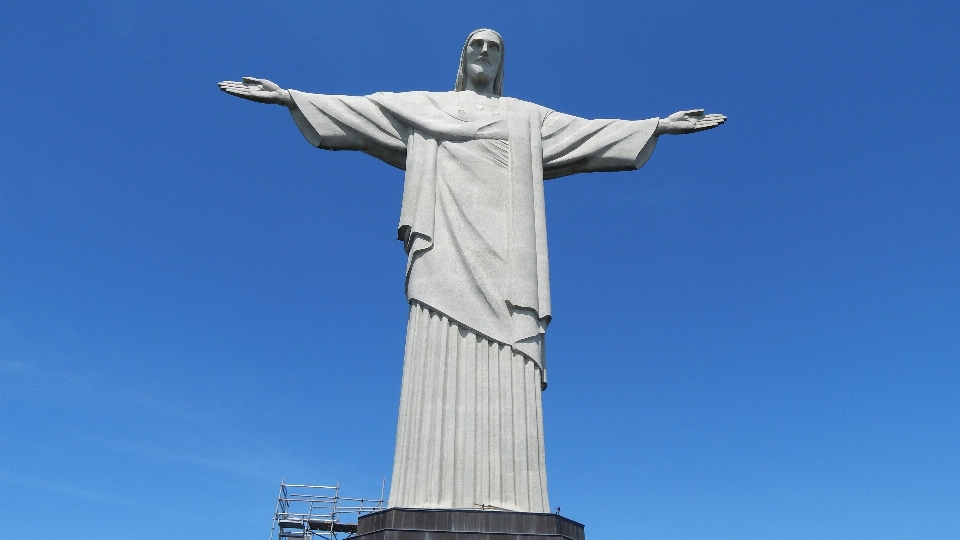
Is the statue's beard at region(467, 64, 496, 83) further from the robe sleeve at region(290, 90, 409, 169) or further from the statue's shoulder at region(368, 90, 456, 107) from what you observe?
the robe sleeve at region(290, 90, 409, 169)

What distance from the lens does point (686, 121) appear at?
11.3 meters

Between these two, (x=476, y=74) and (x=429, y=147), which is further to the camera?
(x=476, y=74)

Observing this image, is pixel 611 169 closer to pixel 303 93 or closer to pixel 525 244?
pixel 525 244

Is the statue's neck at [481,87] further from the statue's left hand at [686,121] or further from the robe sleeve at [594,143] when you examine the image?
the statue's left hand at [686,121]

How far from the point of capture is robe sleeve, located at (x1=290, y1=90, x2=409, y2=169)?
10531mm

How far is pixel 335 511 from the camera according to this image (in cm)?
2000

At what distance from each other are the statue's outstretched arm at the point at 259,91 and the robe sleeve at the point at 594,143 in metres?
3.61

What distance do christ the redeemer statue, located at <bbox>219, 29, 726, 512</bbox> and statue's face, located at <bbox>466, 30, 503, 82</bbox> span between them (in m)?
0.02

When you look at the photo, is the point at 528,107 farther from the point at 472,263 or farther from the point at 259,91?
the point at 259,91

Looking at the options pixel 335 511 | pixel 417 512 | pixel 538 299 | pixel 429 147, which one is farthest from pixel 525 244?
pixel 335 511

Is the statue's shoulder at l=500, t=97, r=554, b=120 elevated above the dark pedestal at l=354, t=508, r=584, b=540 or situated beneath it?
elevated above

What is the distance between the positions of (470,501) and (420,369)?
1.58m

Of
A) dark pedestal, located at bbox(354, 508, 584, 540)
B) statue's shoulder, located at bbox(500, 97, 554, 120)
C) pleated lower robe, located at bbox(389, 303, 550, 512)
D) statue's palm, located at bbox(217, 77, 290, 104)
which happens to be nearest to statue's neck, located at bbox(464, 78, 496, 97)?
statue's shoulder, located at bbox(500, 97, 554, 120)

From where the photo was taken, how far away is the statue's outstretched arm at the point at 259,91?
34.0 feet
